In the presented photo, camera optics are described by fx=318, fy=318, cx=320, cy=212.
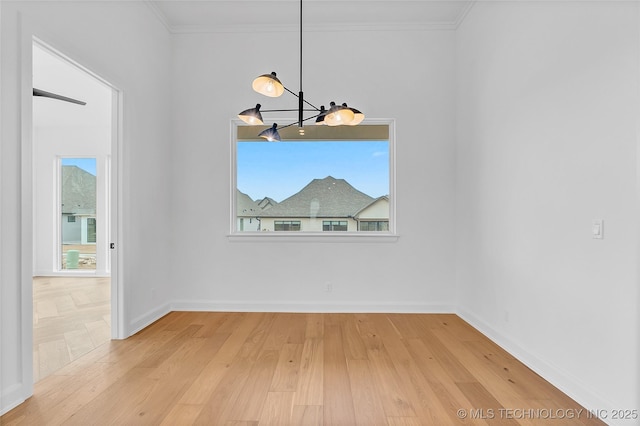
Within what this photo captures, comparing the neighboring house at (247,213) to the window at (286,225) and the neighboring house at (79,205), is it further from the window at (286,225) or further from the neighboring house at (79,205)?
the neighboring house at (79,205)

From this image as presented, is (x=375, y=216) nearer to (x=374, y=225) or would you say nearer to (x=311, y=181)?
(x=374, y=225)

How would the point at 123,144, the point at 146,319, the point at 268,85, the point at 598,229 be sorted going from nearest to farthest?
the point at 598,229 < the point at 268,85 < the point at 123,144 < the point at 146,319

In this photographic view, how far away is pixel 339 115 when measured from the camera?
2250mm

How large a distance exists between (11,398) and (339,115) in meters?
2.71

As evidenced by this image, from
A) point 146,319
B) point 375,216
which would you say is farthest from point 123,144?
point 375,216

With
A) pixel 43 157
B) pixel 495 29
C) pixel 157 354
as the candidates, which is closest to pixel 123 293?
pixel 157 354

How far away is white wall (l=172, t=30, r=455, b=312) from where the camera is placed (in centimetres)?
385

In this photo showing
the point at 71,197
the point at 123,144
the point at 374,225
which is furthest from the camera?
the point at 71,197

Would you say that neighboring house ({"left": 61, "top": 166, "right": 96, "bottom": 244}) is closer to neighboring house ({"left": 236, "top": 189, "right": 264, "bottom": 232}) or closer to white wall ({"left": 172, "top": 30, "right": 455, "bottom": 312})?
white wall ({"left": 172, "top": 30, "right": 455, "bottom": 312})

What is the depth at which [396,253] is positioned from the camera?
12.7 ft

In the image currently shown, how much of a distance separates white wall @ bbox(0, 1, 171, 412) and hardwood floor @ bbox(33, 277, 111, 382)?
0.39 metres

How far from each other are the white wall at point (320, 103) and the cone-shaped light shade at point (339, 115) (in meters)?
1.72

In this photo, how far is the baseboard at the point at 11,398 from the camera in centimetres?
186

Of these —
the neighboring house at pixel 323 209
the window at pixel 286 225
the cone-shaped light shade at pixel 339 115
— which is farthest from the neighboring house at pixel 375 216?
the cone-shaped light shade at pixel 339 115
